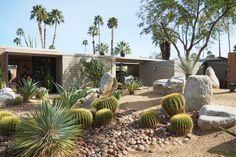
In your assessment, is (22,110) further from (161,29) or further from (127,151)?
(161,29)

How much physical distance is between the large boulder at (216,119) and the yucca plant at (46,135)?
3.31m

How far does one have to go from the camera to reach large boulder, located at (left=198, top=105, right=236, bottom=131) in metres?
7.57

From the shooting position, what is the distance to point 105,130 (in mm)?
8047

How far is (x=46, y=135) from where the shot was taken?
6324 mm

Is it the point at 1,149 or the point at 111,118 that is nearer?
the point at 1,149

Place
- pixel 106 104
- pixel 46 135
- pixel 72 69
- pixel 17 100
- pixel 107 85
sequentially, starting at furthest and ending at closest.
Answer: pixel 72 69, pixel 107 85, pixel 17 100, pixel 106 104, pixel 46 135

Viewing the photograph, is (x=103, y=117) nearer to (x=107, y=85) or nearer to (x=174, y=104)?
(x=174, y=104)

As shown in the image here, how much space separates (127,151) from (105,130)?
111 centimetres

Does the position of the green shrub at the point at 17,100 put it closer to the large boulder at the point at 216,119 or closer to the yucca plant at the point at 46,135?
the yucca plant at the point at 46,135

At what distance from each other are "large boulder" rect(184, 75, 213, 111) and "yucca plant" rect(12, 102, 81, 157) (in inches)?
158

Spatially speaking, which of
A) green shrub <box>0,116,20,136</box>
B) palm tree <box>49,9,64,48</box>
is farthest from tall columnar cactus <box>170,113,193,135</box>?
palm tree <box>49,9,64,48</box>

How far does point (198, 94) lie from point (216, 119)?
5.21 ft

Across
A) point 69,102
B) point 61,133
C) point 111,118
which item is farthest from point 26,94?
point 61,133

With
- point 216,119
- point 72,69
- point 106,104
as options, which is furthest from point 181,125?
point 72,69
